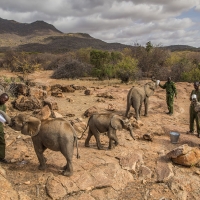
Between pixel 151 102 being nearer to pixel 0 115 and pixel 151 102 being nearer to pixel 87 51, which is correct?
pixel 0 115

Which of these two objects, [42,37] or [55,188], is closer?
[55,188]

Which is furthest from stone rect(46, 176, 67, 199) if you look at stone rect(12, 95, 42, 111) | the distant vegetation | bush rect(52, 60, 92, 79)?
bush rect(52, 60, 92, 79)

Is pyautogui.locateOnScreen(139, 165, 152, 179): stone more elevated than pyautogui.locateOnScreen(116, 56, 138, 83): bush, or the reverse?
pyautogui.locateOnScreen(116, 56, 138, 83): bush

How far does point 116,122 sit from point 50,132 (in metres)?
2.17

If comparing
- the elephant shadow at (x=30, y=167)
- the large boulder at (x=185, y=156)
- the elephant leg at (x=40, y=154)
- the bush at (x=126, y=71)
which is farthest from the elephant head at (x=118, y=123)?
the bush at (x=126, y=71)

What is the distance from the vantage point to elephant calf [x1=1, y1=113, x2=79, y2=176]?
481 cm

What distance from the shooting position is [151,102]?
13.0m

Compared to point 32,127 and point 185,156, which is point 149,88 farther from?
point 32,127

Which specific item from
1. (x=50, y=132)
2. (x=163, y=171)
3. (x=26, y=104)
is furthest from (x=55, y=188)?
(x=26, y=104)

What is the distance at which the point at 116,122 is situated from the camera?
645cm

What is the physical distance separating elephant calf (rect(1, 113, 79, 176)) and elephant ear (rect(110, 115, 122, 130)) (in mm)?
1647

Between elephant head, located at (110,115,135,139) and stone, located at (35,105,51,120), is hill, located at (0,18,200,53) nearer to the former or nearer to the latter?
stone, located at (35,105,51,120)

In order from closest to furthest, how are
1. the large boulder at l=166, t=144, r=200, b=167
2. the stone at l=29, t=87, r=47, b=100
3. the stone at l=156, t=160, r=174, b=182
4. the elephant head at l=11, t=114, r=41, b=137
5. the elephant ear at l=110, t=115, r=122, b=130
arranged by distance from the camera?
the elephant head at l=11, t=114, r=41, b=137 < the stone at l=156, t=160, r=174, b=182 < the large boulder at l=166, t=144, r=200, b=167 < the elephant ear at l=110, t=115, r=122, b=130 < the stone at l=29, t=87, r=47, b=100

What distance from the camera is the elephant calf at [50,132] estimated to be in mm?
4806
